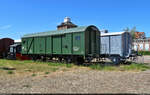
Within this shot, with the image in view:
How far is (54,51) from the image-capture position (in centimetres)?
1886

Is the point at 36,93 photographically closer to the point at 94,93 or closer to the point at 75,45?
the point at 94,93

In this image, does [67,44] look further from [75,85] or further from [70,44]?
[75,85]

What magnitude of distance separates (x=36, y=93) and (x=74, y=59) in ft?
36.9

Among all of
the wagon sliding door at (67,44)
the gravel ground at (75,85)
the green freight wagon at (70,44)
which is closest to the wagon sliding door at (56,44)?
the green freight wagon at (70,44)

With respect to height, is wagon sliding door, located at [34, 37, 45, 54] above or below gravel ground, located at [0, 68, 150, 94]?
above

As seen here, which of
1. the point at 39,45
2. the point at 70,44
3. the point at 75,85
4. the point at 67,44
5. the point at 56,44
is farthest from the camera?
the point at 39,45

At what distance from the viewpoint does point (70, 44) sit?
17.0 m

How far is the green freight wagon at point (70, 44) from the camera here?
16141 millimetres

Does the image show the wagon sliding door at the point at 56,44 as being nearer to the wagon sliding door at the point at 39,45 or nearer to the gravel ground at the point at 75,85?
the wagon sliding door at the point at 39,45

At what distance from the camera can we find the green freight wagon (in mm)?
16141

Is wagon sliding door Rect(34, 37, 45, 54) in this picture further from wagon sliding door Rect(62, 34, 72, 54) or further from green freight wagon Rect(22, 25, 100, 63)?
wagon sliding door Rect(62, 34, 72, 54)

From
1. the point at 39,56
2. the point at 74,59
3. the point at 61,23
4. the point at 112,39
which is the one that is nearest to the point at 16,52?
the point at 39,56

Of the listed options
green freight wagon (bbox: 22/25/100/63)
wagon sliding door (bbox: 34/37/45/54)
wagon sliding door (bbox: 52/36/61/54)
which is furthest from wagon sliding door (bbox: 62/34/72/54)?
wagon sliding door (bbox: 34/37/45/54)

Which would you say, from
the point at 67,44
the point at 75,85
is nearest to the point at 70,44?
the point at 67,44
